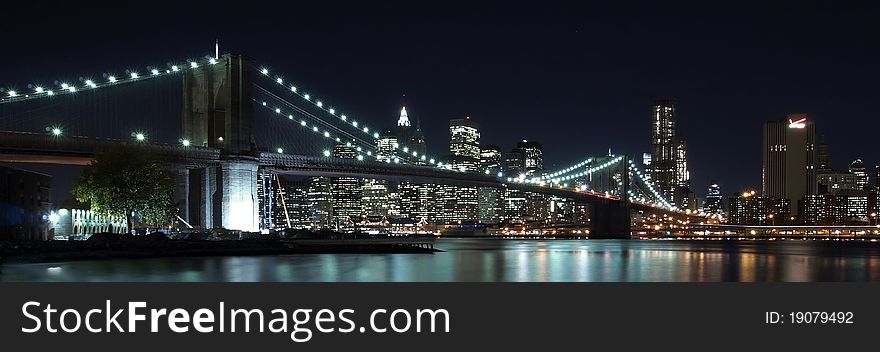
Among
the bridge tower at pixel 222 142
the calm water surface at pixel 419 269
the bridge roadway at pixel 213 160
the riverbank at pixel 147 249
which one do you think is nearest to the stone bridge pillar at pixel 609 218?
the bridge roadway at pixel 213 160

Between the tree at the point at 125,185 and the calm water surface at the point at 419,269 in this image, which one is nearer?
the calm water surface at the point at 419,269

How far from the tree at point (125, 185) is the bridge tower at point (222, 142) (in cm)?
815

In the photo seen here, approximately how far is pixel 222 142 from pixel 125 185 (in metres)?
12.4

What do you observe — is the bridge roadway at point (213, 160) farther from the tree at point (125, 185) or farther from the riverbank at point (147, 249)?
the riverbank at point (147, 249)

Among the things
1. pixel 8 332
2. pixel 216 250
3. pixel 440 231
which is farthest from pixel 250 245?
pixel 440 231

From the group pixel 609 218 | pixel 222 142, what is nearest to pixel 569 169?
pixel 609 218

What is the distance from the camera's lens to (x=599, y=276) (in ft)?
117

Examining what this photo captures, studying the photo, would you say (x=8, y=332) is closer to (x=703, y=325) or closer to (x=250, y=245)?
(x=703, y=325)

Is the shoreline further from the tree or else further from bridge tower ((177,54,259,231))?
bridge tower ((177,54,259,231))

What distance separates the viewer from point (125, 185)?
4600 centimetres

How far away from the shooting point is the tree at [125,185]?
4597 centimetres

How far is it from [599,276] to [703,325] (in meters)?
22.7

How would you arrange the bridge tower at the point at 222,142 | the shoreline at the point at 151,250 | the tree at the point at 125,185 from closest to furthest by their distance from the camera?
1. the shoreline at the point at 151,250
2. the tree at the point at 125,185
3. the bridge tower at the point at 222,142

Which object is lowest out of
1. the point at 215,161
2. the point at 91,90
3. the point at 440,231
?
the point at 440,231
